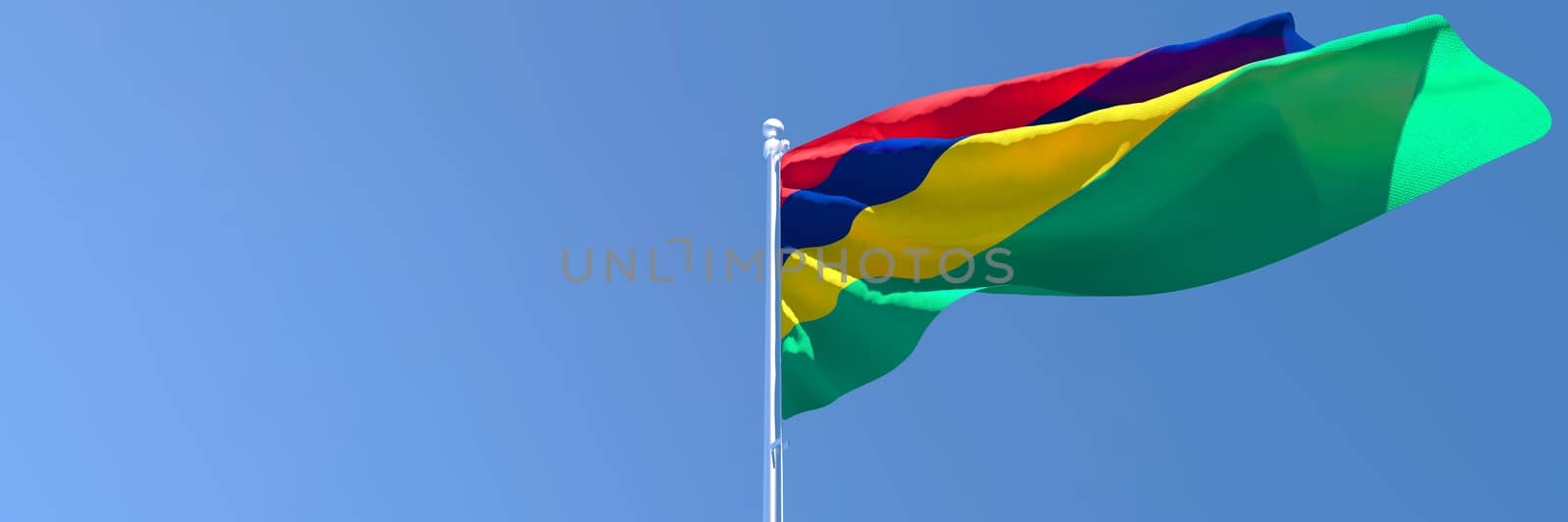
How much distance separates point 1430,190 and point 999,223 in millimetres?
2654

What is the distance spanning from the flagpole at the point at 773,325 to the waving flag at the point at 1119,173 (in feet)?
2.79

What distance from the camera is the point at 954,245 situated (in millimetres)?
9273

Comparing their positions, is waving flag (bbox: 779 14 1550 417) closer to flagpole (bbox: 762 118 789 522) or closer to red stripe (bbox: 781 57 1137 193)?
red stripe (bbox: 781 57 1137 193)

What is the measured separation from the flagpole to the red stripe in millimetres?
876

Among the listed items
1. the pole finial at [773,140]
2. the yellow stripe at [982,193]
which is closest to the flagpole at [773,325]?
the pole finial at [773,140]

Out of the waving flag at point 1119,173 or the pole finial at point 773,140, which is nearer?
the waving flag at point 1119,173

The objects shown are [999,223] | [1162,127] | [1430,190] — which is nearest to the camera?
[1430,190]

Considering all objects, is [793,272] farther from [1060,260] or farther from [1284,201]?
[1284,201]

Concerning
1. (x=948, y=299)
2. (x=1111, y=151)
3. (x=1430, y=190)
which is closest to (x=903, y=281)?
(x=948, y=299)

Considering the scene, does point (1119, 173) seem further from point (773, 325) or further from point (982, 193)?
point (773, 325)

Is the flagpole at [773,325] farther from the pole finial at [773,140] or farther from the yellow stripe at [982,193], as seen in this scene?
the yellow stripe at [982,193]

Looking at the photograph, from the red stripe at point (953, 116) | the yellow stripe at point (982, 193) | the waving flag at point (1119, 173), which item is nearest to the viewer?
the waving flag at point (1119, 173)

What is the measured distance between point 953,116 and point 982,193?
2.79ft

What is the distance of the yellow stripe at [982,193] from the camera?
338 inches
